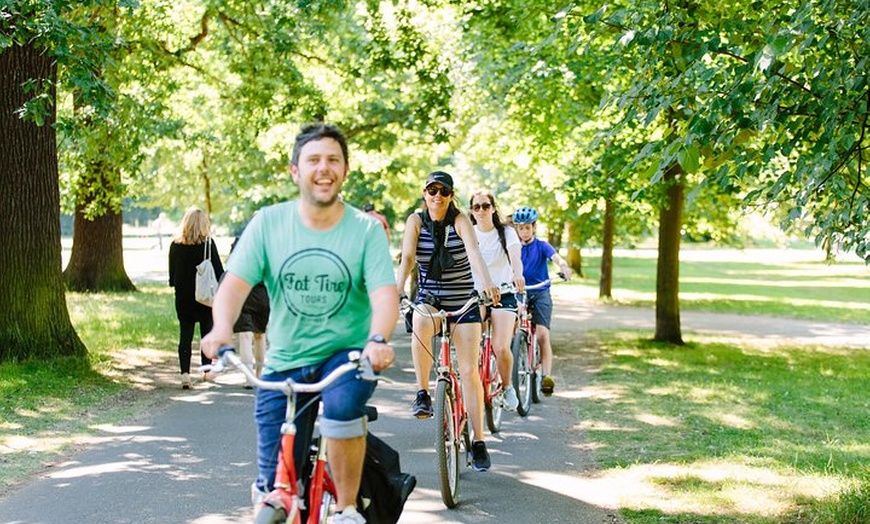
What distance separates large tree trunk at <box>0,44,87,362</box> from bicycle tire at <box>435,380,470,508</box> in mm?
7400

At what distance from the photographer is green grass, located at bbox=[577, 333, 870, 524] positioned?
711 cm

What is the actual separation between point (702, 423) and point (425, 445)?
3099mm

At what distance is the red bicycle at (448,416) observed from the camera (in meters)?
7.01

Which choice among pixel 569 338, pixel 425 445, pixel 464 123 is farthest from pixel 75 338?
pixel 464 123

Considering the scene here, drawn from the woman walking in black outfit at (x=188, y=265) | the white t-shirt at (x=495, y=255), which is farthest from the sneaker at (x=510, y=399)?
the woman walking in black outfit at (x=188, y=265)

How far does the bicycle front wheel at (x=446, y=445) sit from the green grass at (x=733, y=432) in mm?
1042

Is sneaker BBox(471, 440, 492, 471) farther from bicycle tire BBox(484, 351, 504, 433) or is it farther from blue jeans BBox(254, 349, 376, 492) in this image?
blue jeans BBox(254, 349, 376, 492)

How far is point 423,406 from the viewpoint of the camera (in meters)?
7.81

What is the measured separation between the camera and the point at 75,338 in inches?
541

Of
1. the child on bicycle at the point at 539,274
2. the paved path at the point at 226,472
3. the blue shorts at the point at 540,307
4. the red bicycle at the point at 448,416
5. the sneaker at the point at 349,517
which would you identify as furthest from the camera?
the blue shorts at the point at 540,307

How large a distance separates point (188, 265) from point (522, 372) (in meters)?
3.86

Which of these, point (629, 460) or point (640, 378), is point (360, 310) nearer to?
point (629, 460)

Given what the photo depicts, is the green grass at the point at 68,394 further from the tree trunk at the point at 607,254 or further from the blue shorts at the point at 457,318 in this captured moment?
the tree trunk at the point at 607,254

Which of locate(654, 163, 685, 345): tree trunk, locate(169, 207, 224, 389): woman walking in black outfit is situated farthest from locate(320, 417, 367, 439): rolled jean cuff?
locate(654, 163, 685, 345): tree trunk
